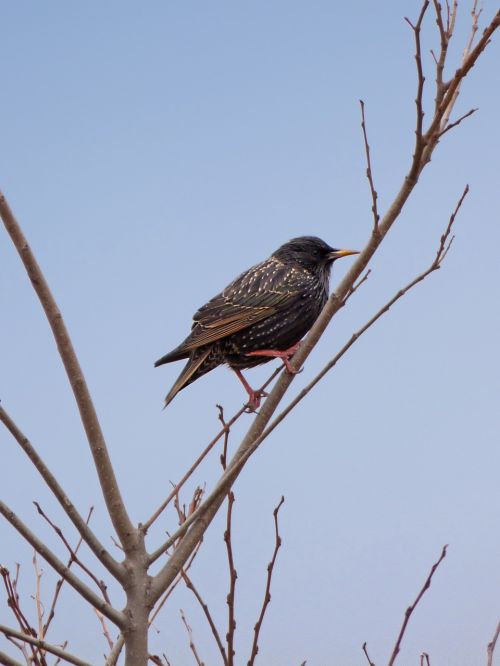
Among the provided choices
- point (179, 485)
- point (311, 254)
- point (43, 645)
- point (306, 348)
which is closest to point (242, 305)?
point (311, 254)

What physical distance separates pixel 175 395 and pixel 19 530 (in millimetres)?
2517

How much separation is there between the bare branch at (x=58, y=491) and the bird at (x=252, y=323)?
230 centimetres

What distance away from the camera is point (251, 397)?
508cm

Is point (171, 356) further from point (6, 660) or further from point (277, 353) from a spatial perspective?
point (6, 660)

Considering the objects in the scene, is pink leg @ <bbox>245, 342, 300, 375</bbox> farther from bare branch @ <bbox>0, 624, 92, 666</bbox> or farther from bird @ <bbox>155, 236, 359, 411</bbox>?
bare branch @ <bbox>0, 624, 92, 666</bbox>

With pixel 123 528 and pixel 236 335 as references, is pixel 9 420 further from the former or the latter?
pixel 236 335

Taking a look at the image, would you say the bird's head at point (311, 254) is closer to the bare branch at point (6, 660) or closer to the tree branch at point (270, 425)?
the tree branch at point (270, 425)

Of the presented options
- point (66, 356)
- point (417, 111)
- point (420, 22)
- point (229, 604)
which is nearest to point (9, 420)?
point (66, 356)

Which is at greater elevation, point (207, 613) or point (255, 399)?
point (255, 399)

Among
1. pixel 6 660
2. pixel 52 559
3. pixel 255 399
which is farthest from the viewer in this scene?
pixel 255 399

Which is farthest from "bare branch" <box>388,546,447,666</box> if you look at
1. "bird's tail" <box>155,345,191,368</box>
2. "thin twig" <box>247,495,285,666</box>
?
"bird's tail" <box>155,345,191,368</box>

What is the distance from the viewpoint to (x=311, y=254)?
5.79 metres

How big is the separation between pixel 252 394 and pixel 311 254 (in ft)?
3.91

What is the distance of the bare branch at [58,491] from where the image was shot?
269 cm
